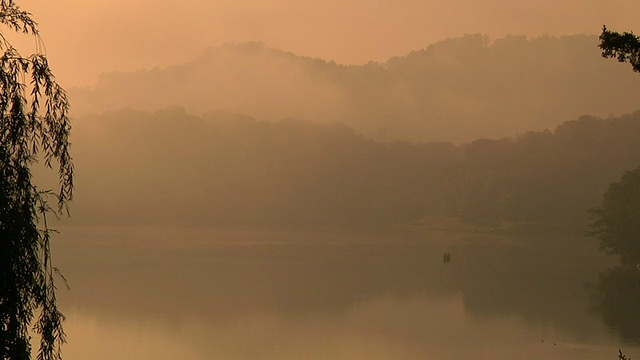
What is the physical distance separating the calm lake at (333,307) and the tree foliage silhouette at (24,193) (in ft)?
65.2

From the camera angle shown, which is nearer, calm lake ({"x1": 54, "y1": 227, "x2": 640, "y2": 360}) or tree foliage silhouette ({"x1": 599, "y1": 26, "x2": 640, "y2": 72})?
tree foliage silhouette ({"x1": 599, "y1": 26, "x2": 640, "y2": 72})

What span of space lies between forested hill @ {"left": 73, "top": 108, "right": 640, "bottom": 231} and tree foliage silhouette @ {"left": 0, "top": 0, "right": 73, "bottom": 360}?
122744mm

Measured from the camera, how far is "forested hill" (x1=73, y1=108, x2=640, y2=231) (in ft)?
443

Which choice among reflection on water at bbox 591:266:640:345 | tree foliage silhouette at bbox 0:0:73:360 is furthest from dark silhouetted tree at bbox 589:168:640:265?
tree foliage silhouette at bbox 0:0:73:360

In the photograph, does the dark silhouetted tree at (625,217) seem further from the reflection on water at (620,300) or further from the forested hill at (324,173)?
the forested hill at (324,173)

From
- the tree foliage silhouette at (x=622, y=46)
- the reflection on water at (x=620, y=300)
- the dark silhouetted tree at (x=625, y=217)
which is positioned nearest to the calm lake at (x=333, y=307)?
the reflection on water at (x=620, y=300)

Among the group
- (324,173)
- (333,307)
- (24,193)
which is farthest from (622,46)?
(324,173)

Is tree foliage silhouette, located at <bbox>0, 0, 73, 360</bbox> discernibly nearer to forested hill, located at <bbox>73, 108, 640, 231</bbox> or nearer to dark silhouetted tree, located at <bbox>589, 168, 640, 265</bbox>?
dark silhouetted tree, located at <bbox>589, 168, 640, 265</bbox>

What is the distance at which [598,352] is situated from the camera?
28.4m

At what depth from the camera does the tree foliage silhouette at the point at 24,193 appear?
7.88 meters

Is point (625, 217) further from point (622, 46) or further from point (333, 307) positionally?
point (622, 46)

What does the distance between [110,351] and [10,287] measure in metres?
21.9

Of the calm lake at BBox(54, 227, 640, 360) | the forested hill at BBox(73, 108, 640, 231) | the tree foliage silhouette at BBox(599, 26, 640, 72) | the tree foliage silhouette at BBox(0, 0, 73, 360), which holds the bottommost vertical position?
A: the calm lake at BBox(54, 227, 640, 360)

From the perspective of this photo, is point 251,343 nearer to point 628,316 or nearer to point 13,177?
point 628,316
